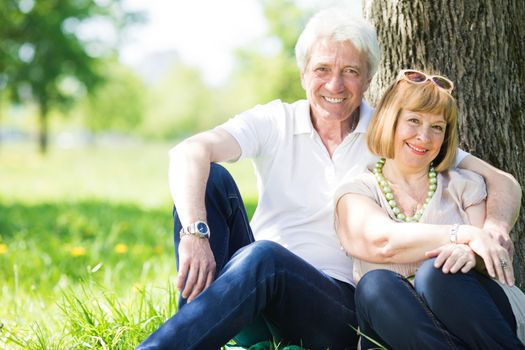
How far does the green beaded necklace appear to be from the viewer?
279 centimetres

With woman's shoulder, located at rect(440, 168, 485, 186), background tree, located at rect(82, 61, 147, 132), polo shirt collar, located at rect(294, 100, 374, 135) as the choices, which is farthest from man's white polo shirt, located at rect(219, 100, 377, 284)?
background tree, located at rect(82, 61, 147, 132)

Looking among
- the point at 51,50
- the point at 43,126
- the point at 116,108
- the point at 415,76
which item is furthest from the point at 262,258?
the point at 116,108

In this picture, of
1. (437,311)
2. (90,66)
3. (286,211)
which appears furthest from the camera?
(90,66)

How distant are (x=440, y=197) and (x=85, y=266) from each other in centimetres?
309

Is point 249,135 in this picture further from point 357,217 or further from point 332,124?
point 357,217

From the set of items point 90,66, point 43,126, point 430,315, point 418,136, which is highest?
point 418,136

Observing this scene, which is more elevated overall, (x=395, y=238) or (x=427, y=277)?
(x=395, y=238)

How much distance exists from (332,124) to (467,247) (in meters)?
0.92

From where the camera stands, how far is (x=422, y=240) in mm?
2625

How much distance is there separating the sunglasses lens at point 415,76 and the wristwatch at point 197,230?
102cm

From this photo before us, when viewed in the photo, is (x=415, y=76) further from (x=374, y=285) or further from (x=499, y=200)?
(x=374, y=285)

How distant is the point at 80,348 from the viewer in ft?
9.70

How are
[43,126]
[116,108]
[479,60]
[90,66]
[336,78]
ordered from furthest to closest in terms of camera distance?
[116,108] → [43,126] → [90,66] → [479,60] → [336,78]

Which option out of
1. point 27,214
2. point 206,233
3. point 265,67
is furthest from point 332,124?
point 265,67
